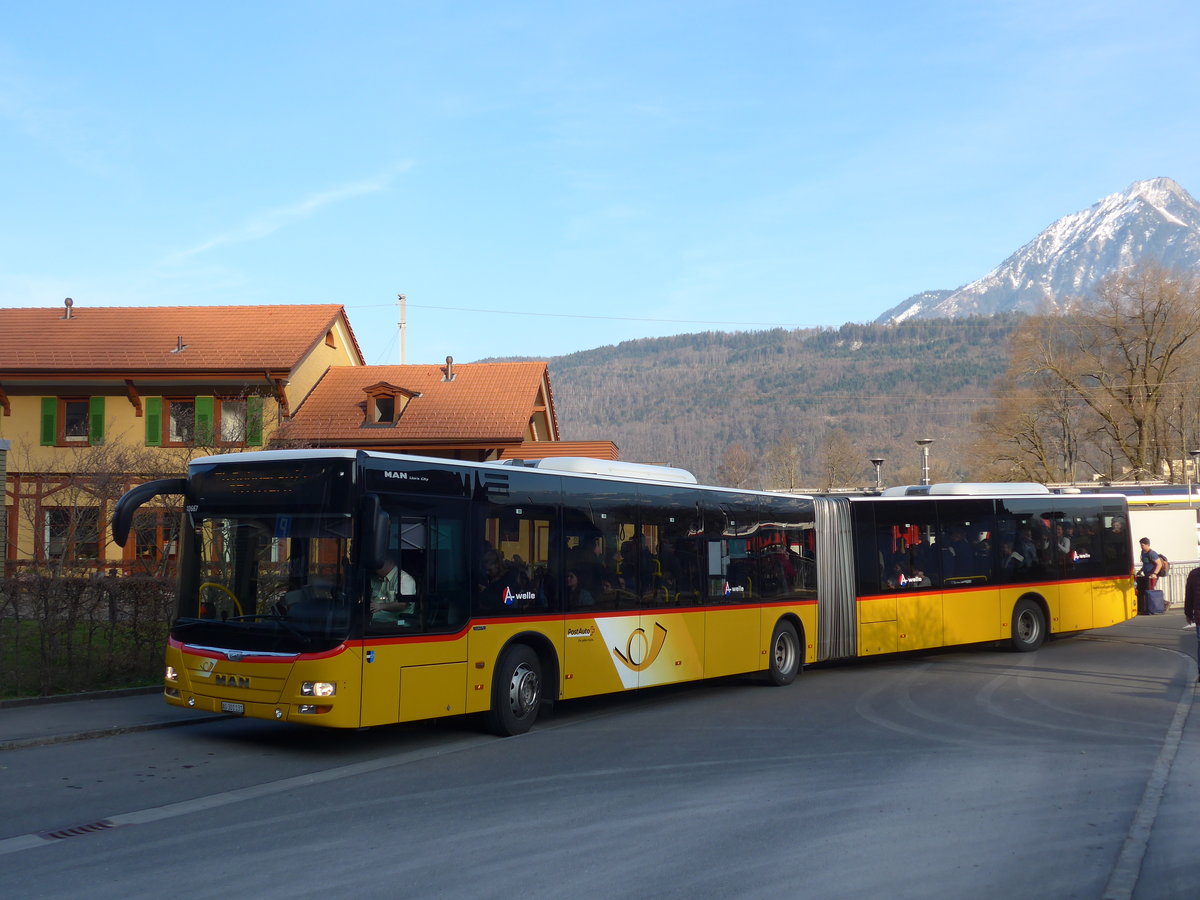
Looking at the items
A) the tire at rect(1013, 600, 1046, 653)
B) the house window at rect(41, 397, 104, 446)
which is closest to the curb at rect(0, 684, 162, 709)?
the tire at rect(1013, 600, 1046, 653)

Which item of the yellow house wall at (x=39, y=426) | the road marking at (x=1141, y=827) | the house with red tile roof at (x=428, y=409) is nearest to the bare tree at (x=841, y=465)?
the house with red tile roof at (x=428, y=409)

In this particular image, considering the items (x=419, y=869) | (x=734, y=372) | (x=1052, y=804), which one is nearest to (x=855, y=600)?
(x=1052, y=804)

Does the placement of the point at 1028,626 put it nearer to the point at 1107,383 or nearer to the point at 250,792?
the point at 250,792

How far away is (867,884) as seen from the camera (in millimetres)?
6453

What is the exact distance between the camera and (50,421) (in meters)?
36.8

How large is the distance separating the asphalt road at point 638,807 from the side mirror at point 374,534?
6.04 ft

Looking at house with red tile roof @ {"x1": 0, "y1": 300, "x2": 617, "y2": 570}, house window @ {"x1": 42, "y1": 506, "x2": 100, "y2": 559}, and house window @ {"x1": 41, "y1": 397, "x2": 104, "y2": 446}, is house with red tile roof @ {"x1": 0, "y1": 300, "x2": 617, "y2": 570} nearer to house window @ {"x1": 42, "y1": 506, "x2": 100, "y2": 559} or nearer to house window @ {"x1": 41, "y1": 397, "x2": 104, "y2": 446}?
house window @ {"x1": 41, "y1": 397, "x2": 104, "y2": 446}

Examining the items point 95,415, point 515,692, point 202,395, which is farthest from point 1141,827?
point 95,415

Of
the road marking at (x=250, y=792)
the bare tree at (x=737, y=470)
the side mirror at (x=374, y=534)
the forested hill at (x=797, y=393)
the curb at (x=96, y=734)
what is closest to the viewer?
the road marking at (x=250, y=792)

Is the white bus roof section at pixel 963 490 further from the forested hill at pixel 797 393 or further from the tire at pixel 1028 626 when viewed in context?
the forested hill at pixel 797 393

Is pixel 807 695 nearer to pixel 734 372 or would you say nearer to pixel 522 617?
pixel 522 617

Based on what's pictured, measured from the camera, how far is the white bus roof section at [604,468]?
12992 mm

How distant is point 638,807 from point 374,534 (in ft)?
10.6

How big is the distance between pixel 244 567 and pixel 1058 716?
9119 mm
